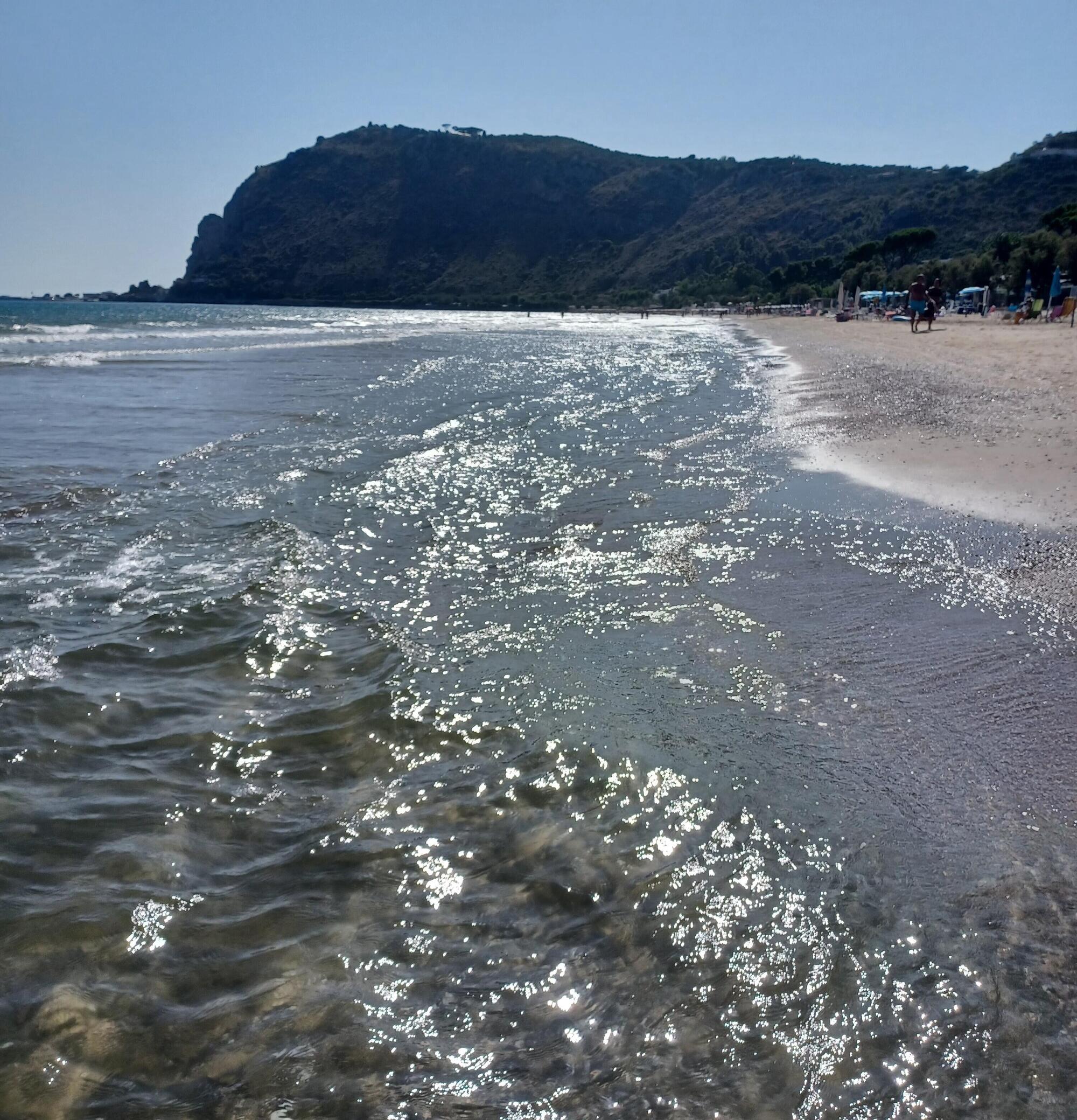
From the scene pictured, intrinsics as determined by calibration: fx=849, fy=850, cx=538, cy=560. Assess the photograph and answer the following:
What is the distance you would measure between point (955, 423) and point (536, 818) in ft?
33.6

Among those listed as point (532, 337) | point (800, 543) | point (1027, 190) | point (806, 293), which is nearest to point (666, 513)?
point (800, 543)

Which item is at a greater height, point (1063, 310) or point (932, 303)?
point (932, 303)

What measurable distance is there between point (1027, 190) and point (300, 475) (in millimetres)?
109897

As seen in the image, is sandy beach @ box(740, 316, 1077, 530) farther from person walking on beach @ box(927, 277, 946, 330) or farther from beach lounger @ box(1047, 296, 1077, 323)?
person walking on beach @ box(927, 277, 946, 330)

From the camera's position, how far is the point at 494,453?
11367 mm

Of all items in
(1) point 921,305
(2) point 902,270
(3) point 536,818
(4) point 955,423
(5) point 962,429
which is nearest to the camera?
(3) point 536,818

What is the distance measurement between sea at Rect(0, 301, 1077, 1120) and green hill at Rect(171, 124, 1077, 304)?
124 meters

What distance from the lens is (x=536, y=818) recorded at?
10.7 feet

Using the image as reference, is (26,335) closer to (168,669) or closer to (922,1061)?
(168,669)

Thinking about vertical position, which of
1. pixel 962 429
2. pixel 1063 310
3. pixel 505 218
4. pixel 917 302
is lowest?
pixel 962 429

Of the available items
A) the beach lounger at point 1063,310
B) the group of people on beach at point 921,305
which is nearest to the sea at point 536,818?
the beach lounger at point 1063,310

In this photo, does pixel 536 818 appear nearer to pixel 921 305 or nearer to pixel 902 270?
pixel 921 305

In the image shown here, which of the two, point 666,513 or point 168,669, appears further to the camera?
point 666,513

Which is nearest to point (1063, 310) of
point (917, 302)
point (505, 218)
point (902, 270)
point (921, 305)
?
point (917, 302)
